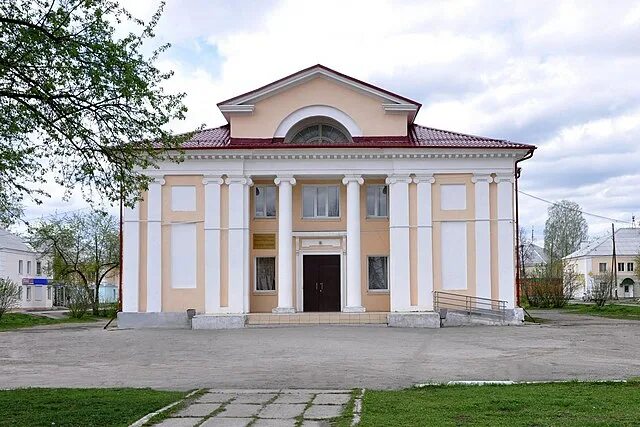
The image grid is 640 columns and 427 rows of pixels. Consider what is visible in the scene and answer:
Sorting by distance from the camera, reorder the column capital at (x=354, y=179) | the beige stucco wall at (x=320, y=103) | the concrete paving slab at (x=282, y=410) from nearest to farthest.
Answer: the concrete paving slab at (x=282, y=410) < the column capital at (x=354, y=179) < the beige stucco wall at (x=320, y=103)

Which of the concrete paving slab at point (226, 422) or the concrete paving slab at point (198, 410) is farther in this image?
the concrete paving slab at point (198, 410)

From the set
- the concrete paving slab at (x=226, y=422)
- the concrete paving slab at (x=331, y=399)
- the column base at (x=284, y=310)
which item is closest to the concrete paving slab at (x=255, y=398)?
the concrete paving slab at (x=331, y=399)

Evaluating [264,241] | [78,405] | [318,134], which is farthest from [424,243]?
[78,405]

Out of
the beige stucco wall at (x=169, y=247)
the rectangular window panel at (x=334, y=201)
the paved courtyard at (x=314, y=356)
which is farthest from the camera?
the rectangular window panel at (x=334, y=201)

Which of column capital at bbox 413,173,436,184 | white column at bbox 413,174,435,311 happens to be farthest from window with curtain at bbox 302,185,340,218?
white column at bbox 413,174,435,311

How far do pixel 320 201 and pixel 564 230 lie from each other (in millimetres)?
66590

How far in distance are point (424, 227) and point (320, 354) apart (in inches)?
476

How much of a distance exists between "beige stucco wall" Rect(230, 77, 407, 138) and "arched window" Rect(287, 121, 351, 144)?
0.98 meters

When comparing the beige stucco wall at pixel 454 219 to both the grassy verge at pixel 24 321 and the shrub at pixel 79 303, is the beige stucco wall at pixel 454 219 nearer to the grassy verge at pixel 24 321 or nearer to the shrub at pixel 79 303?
the grassy verge at pixel 24 321

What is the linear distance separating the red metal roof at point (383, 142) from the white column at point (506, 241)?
1530 millimetres

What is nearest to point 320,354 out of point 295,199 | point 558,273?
point 295,199

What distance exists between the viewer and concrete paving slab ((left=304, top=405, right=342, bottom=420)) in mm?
9539

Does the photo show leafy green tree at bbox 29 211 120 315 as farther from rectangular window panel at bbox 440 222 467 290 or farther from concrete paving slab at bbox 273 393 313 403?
concrete paving slab at bbox 273 393 313 403

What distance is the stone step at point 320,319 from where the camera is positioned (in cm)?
2789
